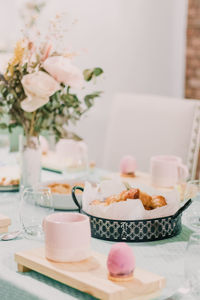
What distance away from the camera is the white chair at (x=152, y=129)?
242cm

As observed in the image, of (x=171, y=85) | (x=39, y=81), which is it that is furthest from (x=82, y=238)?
(x=171, y=85)

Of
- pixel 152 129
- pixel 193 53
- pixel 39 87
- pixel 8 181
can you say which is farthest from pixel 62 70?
pixel 193 53

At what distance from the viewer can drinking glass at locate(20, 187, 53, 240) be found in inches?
56.5

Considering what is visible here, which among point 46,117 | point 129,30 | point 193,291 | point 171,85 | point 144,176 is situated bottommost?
point 193,291

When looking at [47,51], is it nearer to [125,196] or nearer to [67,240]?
[125,196]

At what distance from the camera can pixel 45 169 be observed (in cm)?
225

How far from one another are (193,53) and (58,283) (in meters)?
3.33

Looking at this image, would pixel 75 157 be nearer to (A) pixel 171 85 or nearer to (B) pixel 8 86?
(B) pixel 8 86

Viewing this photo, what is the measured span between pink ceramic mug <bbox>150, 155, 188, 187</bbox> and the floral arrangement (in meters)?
0.30

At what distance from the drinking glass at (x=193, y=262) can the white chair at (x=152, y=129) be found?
4.39ft

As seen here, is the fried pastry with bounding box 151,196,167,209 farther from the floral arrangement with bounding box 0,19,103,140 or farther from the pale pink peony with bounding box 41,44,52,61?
the pale pink peony with bounding box 41,44,52,61

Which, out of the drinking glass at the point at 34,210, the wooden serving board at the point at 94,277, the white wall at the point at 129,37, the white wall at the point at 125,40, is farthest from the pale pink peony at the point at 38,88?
the white wall at the point at 129,37

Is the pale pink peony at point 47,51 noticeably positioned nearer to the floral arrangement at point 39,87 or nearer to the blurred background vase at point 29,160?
the floral arrangement at point 39,87

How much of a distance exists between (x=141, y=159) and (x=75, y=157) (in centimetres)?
51
